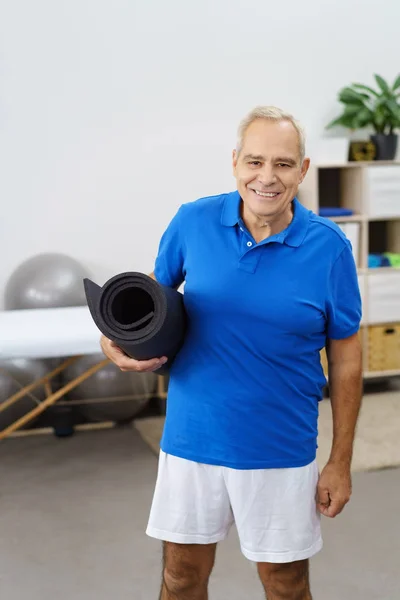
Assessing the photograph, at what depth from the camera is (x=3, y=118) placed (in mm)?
3953

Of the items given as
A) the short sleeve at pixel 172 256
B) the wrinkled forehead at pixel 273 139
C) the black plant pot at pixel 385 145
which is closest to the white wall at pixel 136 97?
the black plant pot at pixel 385 145

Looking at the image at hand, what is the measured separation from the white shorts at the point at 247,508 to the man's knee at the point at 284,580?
5cm

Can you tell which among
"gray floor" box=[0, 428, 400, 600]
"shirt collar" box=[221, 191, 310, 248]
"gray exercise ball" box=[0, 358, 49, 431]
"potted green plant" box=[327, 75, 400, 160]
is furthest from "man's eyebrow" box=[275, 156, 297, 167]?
"potted green plant" box=[327, 75, 400, 160]

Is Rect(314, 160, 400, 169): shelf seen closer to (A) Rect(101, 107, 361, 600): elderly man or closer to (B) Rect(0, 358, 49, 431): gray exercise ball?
(B) Rect(0, 358, 49, 431): gray exercise ball

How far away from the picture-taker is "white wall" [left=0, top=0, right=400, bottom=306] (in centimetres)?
398

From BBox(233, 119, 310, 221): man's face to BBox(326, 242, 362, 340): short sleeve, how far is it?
0.15m

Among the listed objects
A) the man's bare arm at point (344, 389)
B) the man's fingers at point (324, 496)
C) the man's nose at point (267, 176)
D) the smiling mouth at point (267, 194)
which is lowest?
the man's fingers at point (324, 496)

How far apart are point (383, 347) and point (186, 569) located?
3041mm

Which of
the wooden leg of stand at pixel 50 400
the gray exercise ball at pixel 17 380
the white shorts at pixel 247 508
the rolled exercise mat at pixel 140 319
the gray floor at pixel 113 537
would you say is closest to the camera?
the rolled exercise mat at pixel 140 319

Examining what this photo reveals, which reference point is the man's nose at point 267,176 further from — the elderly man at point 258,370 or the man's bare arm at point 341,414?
the man's bare arm at point 341,414

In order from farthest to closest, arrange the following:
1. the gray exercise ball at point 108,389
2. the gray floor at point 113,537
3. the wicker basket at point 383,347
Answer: the wicker basket at point 383,347 → the gray exercise ball at point 108,389 → the gray floor at point 113,537

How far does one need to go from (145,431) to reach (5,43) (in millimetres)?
2100

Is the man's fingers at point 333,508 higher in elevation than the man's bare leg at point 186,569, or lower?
higher

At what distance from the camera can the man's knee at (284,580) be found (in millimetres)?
1512
